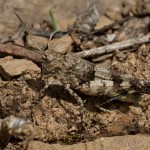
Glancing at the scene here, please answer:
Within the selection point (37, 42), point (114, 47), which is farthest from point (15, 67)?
point (114, 47)

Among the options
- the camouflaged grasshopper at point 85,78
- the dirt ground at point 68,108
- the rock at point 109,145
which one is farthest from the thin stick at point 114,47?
the rock at point 109,145

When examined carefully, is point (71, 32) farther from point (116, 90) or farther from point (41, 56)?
point (116, 90)

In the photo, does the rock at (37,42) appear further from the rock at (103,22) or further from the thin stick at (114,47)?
the rock at (103,22)

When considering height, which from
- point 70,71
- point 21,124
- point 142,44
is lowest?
point 21,124

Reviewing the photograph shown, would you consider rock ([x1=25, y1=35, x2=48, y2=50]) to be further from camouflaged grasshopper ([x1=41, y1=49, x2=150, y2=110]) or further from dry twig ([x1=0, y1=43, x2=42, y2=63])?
camouflaged grasshopper ([x1=41, y1=49, x2=150, y2=110])

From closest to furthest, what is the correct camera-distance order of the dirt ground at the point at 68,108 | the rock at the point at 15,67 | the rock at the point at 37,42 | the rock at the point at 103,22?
the dirt ground at the point at 68,108 < the rock at the point at 15,67 < the rock at the point at 37,42 < the rock at the point at 103,22

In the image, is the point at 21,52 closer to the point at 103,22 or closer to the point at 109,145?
the point at 103,22

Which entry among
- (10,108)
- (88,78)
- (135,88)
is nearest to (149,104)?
(135,88)
